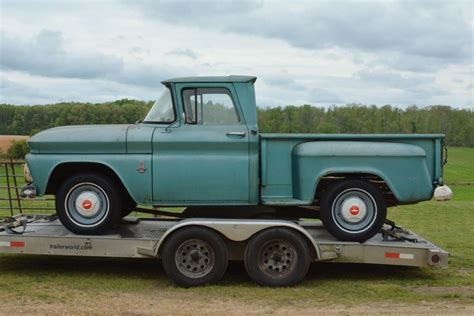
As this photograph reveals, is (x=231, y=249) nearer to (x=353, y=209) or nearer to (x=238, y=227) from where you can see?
(x=238, y=227)

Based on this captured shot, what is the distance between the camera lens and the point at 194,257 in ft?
24.7

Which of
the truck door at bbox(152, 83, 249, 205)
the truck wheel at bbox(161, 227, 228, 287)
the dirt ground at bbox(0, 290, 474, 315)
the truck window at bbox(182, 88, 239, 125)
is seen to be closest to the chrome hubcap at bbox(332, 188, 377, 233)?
the truck door at bbox(152, 83, 249, 205)

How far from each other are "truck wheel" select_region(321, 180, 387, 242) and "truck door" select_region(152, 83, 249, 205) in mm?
1036

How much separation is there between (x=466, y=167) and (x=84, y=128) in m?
53.9

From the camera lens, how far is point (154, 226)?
8.84 meters

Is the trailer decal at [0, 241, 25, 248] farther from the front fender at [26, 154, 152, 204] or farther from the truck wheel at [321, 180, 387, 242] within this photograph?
the truck wheel at [321, 180, 387, 242]

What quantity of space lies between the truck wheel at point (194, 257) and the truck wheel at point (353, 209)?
1377mm

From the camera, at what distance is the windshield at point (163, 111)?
25.8 ft

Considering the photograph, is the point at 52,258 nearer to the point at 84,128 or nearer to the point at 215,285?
the point at 84,128

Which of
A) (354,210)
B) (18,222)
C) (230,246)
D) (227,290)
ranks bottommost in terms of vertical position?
(227,290)

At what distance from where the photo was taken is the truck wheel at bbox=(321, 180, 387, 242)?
7730 millimetres

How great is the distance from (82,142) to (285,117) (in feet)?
36.5

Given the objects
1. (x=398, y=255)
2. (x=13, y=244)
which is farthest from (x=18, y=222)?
(x=398, y=255)

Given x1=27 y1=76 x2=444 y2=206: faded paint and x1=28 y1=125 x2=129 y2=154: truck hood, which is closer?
x1=27 y1=76 x2=444 y2=206: faded paint
